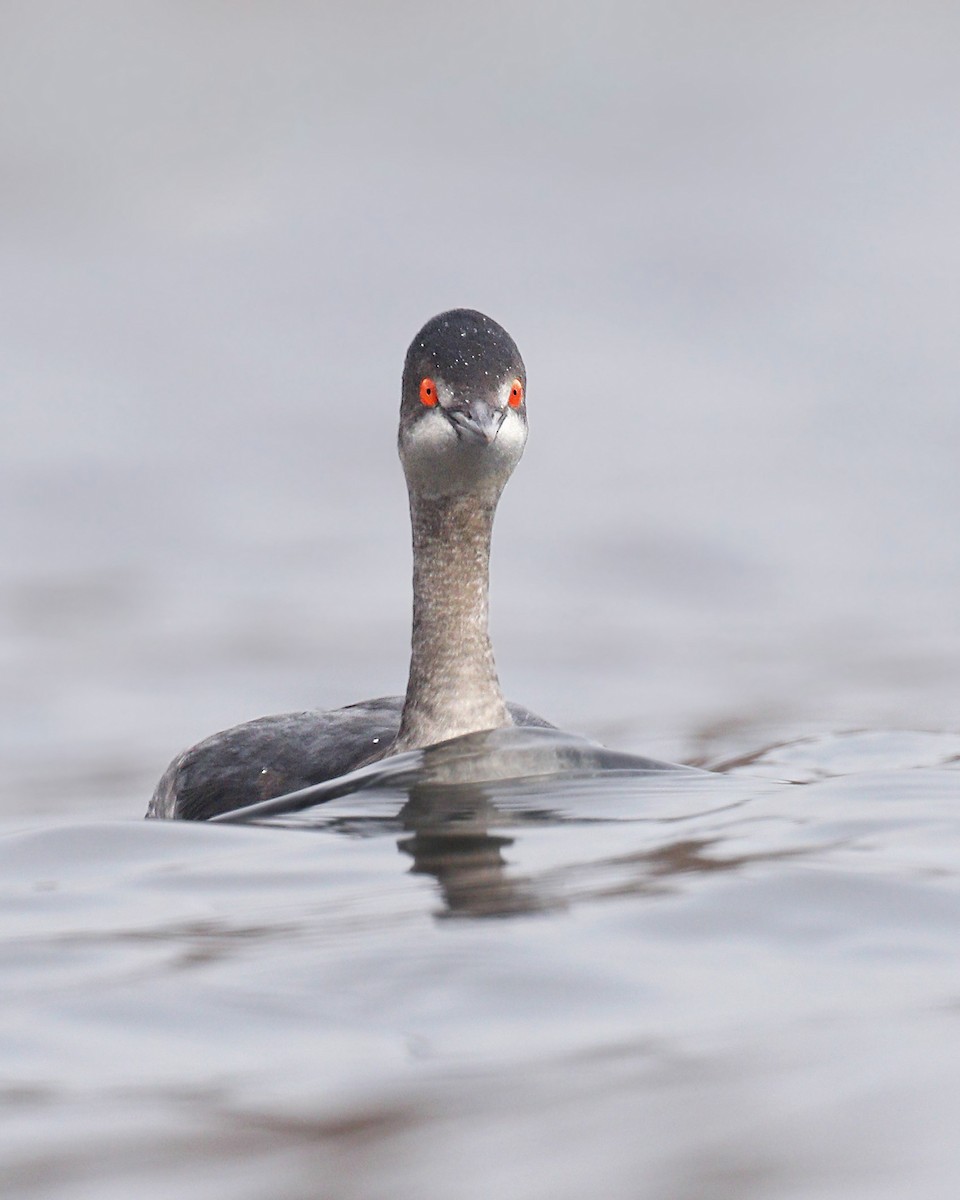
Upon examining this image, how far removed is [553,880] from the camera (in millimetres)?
5062

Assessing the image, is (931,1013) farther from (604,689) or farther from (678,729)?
(604,689)

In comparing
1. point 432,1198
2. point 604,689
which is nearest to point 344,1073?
point 432,1198

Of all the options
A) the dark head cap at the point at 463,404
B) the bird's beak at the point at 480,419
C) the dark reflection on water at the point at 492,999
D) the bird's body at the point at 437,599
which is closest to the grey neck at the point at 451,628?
the bird's body at the point at 437,599

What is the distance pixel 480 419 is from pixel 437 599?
3.14 feet

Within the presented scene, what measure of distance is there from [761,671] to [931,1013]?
9.33 meters

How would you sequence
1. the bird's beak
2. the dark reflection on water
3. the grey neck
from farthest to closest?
the grey neck → the bird's beak → the dark reflection on water

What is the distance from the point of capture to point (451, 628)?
756 centimetres

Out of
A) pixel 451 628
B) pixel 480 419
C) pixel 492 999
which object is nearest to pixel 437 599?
pixel 451 628

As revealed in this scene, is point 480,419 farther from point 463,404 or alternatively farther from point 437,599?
point 437,599

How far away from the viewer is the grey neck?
7.21 metres

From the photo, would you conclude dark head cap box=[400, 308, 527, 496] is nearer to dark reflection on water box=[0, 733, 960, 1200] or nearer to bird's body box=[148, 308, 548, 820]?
bird's body box=[148, 308, 548, 820]

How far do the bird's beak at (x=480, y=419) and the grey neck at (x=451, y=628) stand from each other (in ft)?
1.93

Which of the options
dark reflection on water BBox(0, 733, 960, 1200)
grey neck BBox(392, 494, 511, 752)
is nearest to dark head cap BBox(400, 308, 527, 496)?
grey neck BBox(392, 494, 511, 752)

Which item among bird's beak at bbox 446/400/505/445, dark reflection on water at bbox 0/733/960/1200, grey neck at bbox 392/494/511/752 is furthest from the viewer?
grey neck at bbox 392/494/511/752
